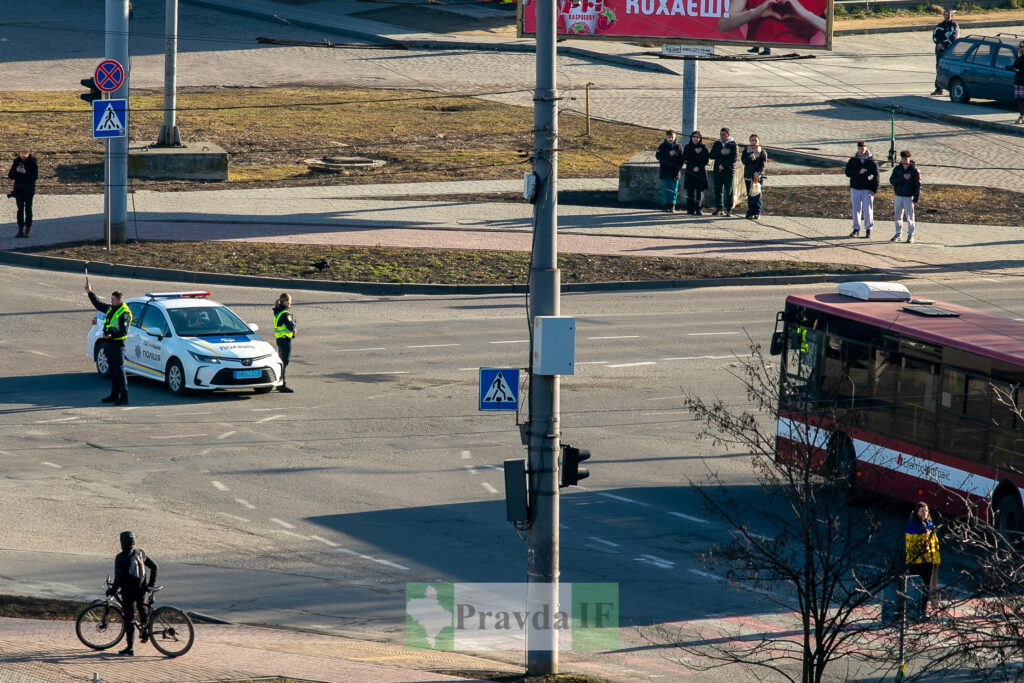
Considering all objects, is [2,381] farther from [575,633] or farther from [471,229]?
[471,229]

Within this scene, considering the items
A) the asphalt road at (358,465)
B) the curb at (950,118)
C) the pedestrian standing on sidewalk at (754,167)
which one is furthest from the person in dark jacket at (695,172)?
the curb at (950,118)

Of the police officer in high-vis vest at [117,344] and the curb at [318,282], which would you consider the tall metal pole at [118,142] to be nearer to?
the curb at [318,282]

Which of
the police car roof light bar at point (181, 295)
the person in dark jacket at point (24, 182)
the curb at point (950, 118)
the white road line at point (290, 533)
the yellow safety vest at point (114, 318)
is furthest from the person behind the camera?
the curb at point (950, 118)

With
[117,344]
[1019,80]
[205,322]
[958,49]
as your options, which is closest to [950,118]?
[1019,80]

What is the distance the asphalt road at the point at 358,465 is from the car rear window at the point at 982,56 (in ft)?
75.9

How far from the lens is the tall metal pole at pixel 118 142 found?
104 ft

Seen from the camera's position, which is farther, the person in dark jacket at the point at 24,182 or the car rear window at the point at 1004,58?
the car rear window at the point at 1004,58

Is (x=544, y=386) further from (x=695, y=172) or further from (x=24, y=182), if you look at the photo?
(x=695, y=172)

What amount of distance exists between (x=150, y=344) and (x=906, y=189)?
19.1 meters

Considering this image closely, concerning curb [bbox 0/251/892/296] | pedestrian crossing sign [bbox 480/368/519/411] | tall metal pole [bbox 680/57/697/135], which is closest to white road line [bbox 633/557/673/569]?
pedestrian crossing sign [bbox 480/368/519/411]

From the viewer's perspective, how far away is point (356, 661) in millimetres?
12742

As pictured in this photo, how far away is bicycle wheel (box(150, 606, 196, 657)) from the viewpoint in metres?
12.5

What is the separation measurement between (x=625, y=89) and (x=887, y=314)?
1375 inches

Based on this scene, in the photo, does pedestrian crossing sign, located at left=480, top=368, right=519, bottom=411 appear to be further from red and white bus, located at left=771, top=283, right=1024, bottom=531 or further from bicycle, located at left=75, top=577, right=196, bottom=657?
red and white bus, located at left=771, top=283, right=1024, bottom=531
